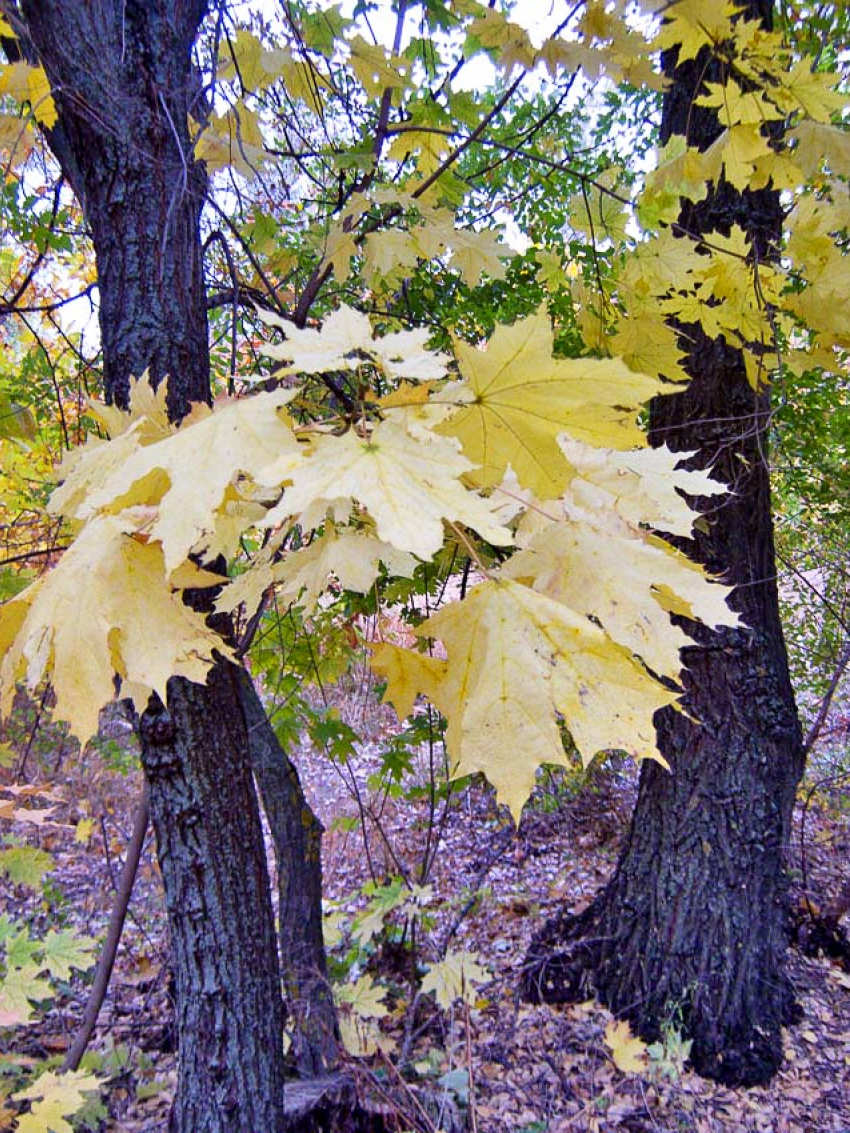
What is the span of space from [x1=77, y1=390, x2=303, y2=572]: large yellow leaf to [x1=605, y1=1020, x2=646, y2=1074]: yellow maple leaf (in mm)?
2629

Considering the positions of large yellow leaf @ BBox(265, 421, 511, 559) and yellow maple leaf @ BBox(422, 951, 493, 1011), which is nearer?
large yellow leaf @ BBox(265, 421, 511, 559)

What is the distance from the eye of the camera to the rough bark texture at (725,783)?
262 cm

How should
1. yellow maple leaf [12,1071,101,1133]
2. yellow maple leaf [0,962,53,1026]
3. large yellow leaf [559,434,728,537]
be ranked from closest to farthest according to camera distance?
large yellow leaf [559,434,728,537] → yellow maple leaf [12,1071,101,1133] → yellow maple leaf [0,962,53,1026]

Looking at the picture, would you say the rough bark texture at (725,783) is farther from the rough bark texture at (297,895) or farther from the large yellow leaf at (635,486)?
the large yellow leaf at (635,486)

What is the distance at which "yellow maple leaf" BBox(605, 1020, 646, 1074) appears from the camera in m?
2.46

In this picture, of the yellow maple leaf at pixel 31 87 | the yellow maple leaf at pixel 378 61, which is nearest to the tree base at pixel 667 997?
the yellow maple leaf at pixel 378 61

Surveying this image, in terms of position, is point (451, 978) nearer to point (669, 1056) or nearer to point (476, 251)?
point (669, 1056)

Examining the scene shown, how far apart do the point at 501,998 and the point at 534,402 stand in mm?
3103

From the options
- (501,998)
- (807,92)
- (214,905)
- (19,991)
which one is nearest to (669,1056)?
(501,998)

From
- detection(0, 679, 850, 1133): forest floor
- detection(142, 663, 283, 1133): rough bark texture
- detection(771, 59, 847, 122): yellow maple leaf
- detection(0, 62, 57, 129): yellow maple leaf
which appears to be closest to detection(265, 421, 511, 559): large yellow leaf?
detection(142, 663, 283, 1133): rough bark texture

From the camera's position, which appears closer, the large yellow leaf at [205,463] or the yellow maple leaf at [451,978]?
the large yellow leaf at [205,463]

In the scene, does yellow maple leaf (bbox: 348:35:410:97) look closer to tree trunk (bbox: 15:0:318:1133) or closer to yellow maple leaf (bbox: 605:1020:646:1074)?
tree trunk (bbox: 15:0:318:1133)

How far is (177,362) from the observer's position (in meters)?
1.51

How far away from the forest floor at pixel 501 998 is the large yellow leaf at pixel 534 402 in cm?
173
